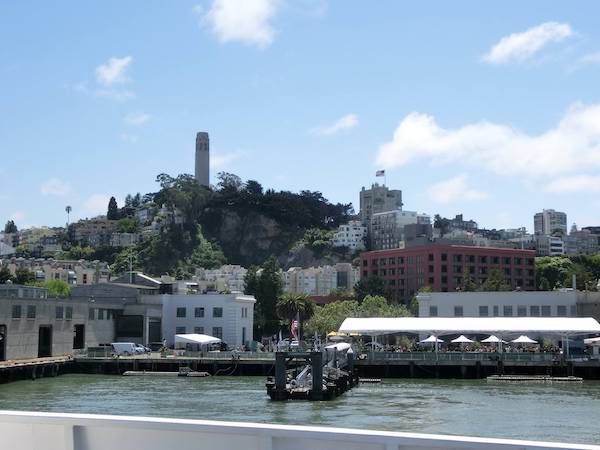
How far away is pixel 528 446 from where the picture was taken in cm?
554

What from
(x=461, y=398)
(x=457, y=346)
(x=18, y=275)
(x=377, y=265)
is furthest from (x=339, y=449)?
(x=377, y=265)

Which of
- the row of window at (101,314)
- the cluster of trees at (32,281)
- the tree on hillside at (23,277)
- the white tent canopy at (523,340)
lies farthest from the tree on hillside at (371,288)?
the white tent canopy at (523,340)

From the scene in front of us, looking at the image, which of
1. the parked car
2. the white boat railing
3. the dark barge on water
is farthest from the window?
the white boat railing

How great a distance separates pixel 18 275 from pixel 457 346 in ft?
248

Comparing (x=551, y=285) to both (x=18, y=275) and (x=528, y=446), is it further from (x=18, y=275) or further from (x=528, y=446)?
(x=528, y=446)

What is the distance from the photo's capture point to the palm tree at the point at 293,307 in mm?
104125

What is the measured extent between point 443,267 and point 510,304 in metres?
54.1

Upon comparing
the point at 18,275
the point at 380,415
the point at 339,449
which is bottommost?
the point at 380,415

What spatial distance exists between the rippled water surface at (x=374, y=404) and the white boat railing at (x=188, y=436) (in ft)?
91.3

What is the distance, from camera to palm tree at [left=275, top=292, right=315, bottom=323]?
10412 centimetres

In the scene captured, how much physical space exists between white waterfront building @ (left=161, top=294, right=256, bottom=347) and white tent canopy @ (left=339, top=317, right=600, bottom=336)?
62.2ft

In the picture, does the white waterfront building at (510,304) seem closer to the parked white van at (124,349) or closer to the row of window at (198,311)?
the row of window at (198,311)

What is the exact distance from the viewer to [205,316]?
92.3m

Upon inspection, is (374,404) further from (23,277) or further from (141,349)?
(23,277)
